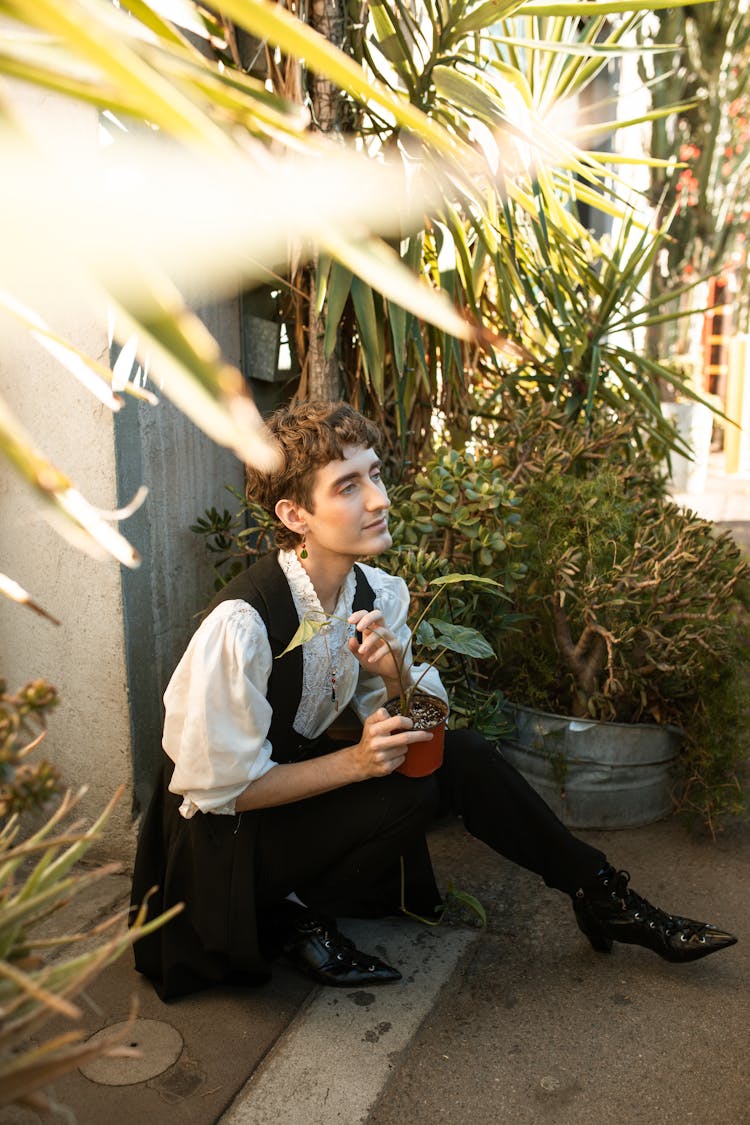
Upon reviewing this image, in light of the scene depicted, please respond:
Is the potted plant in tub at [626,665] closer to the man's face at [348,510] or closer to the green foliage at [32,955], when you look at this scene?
the man's face at [348,510]

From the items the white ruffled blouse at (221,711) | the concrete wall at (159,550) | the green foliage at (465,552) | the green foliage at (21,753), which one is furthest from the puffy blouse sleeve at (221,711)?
the green foliage at (21,753)

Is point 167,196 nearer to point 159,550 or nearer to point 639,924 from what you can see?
point 639,924

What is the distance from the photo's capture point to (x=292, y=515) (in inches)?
93.6

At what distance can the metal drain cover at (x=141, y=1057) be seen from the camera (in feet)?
6.85

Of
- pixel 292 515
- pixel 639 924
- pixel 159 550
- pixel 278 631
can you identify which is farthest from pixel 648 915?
pixel 159 550

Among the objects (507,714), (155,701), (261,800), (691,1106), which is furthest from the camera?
(507,714)

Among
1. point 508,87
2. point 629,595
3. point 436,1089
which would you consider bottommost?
point 436,1089

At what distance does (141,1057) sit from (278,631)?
2.95 ft

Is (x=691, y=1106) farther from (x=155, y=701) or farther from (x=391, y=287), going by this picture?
(x=391, y=287)

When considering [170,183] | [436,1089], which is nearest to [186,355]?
[170,183]

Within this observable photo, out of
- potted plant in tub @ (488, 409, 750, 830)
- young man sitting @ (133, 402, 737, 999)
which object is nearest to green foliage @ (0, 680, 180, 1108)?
young man sitting @ (133, 402, 737, 999)

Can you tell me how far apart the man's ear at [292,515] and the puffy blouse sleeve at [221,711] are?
25cm

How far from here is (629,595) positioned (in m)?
3.04

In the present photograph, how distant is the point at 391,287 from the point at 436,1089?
1756mm
